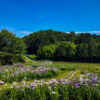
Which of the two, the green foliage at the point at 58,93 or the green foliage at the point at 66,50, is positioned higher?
the green foliage at the point at 66,50

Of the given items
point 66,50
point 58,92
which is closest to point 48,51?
point 66,50

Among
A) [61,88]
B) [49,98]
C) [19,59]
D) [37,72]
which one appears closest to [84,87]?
[61,88]

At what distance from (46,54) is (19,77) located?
2179cm

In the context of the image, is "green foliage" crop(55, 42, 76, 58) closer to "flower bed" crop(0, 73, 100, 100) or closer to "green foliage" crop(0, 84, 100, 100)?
"flower bed" crop(0, 73, 100, 100)

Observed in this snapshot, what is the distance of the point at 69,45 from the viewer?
28.9m

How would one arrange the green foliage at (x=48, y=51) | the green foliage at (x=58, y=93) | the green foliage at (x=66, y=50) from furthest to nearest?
the green foliage at (x=48, y=51) < the green foliage at (x=66, y=50) < the green foliage at (x=58, y=93)

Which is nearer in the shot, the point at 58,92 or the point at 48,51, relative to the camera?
the point at 58,92

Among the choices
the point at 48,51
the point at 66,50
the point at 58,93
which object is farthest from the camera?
the point at 48,51

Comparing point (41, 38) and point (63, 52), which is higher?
point (41, 38)

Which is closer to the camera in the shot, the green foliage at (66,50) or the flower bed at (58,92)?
the flower bed at (58,92)

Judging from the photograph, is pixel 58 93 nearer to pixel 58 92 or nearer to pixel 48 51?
pixel 58 92

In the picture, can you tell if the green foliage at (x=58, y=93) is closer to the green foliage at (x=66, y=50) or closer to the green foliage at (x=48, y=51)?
the green foliage at (x=66, y=50)

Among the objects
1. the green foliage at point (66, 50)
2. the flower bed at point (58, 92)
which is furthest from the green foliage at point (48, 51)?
the flower bed at point (58, 92)

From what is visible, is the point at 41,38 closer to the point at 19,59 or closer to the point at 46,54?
the point at 46,54
